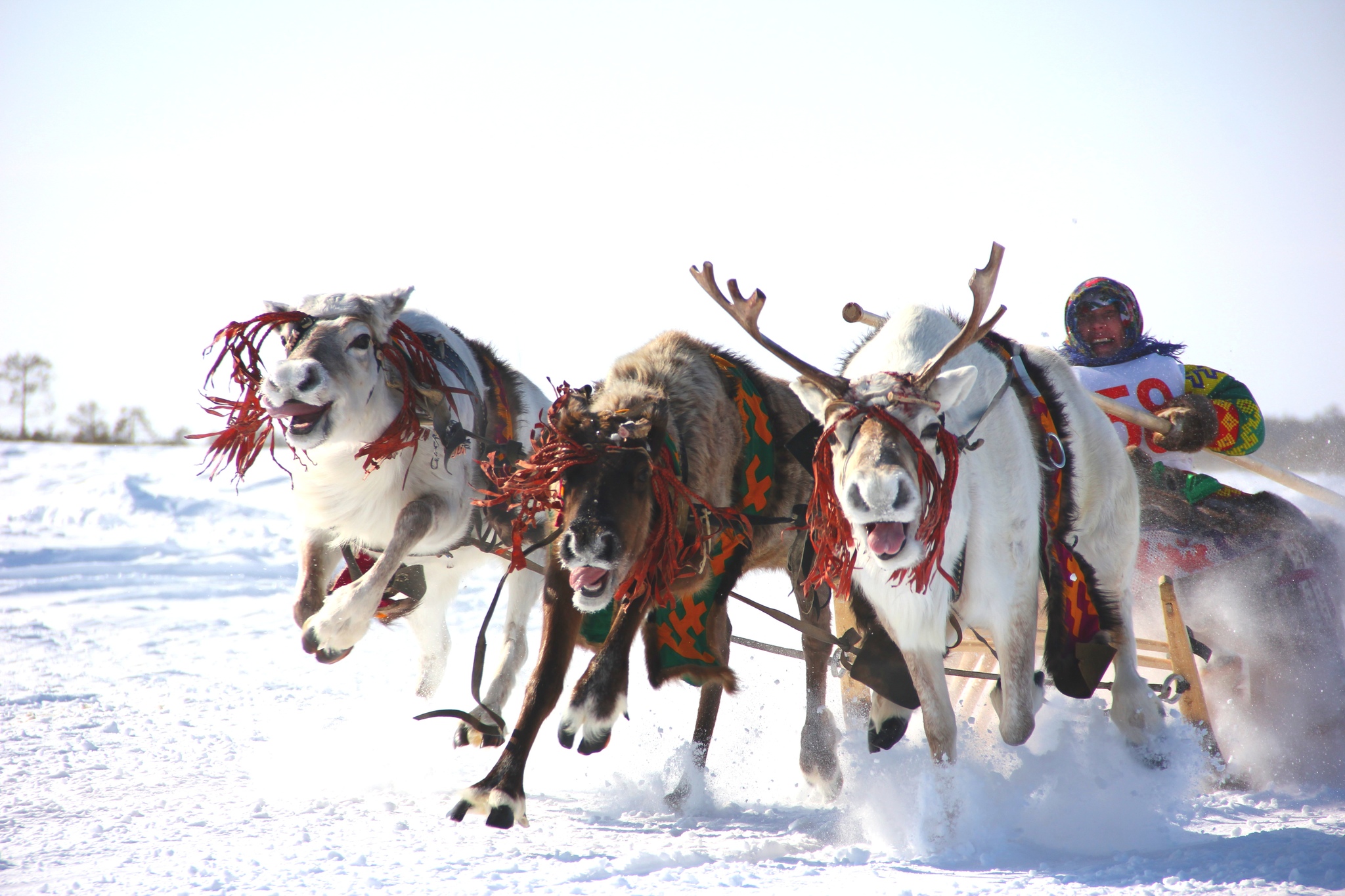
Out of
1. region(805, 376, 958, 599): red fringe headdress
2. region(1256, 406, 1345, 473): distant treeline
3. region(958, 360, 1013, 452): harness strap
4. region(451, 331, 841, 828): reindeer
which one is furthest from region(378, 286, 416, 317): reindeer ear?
region(1256, 406, 1345, 473): distant treeline

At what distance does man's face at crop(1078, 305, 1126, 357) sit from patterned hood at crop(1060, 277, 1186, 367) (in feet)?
0.05

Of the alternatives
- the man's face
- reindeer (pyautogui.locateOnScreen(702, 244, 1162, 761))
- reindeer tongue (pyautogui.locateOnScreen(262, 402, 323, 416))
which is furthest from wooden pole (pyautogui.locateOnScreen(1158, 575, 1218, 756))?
reindeer tongue (pyautogui.locateOnScreen(262, 402, 323, 416))

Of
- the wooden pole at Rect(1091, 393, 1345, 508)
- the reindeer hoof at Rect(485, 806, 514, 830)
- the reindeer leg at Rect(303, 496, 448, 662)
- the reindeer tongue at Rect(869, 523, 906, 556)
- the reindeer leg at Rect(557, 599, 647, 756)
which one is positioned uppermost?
the wooden pole at Rect(1091, 393, 1345, 508)

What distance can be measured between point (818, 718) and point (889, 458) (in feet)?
5.81

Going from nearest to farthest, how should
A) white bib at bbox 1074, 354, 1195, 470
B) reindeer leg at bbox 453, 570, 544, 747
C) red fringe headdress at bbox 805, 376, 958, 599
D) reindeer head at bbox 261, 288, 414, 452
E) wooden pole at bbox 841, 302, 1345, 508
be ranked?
red fringe headdress at bbox 805, 376, 958, 599, reindeer head at bbox 261, 288, 414, 452, wooden pole at bbox 841, 302, 1345, 508, reindeer leg at bbox 453, 570, 544, 747, white bib at bbox 1074, 354, 1195, 470

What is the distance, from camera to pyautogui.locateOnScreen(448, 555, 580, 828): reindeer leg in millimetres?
3279

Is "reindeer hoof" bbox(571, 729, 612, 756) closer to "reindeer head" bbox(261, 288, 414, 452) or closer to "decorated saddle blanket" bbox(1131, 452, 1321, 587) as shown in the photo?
"reindeer head" bbox(261, 288, 414, 452)

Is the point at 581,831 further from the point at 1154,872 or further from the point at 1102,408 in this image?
the point at 1102,408

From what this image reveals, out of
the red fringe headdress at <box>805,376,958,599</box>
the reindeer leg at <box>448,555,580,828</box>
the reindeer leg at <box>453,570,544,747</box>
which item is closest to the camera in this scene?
the red fringe headdress at <box>805,376,958,599</box>

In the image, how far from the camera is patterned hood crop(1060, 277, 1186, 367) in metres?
5.00

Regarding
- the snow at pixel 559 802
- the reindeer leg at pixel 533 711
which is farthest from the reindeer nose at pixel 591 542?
the snow at pixel 559 802

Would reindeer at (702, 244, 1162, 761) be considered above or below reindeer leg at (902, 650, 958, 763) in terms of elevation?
above

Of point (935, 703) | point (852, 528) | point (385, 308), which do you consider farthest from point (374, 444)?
point (935, 703)

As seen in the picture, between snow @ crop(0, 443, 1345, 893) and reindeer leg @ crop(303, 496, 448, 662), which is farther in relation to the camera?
reindeer leg @ crop(303, 496, 448, 662)
